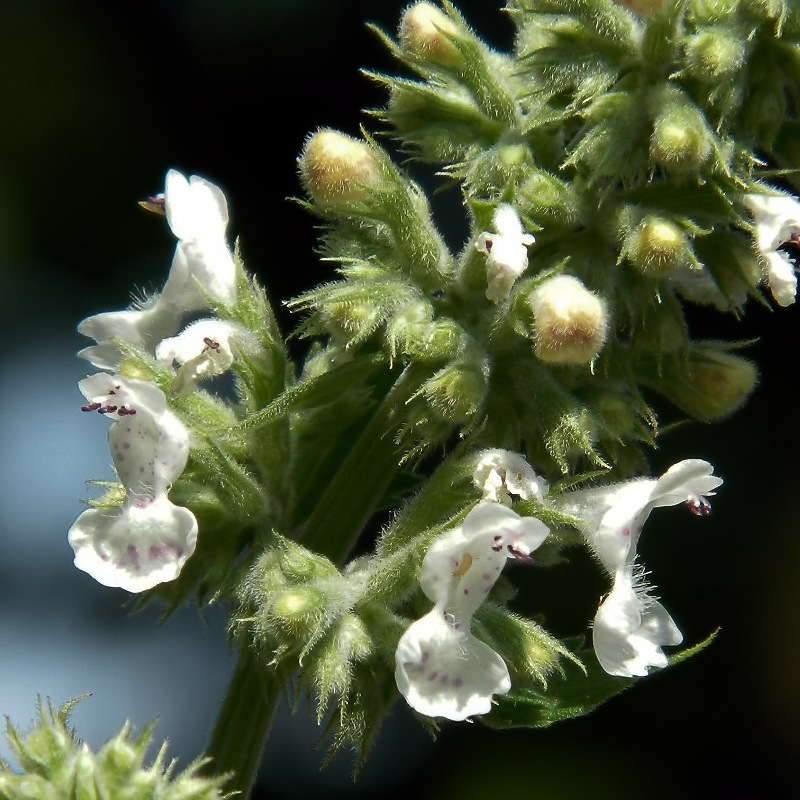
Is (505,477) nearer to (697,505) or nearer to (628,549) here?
(628,549)

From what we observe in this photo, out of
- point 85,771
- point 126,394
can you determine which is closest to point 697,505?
point 126,394

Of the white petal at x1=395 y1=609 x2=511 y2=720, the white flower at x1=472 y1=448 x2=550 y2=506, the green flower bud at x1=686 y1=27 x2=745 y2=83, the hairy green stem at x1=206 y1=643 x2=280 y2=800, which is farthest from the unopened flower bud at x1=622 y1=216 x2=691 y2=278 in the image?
the hairy green stem at x1=206 y1=643 x2=280 y2=800

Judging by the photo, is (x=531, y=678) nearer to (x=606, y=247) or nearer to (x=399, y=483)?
(x=399, y=483)

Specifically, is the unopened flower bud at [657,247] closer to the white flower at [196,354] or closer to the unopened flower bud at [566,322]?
the unopened flower bud at [566,322]

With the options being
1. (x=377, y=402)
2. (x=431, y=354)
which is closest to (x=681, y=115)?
(x=431, y=354)

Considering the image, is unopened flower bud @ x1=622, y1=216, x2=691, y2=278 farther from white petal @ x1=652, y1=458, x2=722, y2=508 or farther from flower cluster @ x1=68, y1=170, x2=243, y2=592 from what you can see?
flower cluster @ x1=68, y1=170, x2=243, y2=592

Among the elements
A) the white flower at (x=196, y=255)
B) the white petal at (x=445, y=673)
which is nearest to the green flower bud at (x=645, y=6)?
the white flower at (x=196, y=255)
